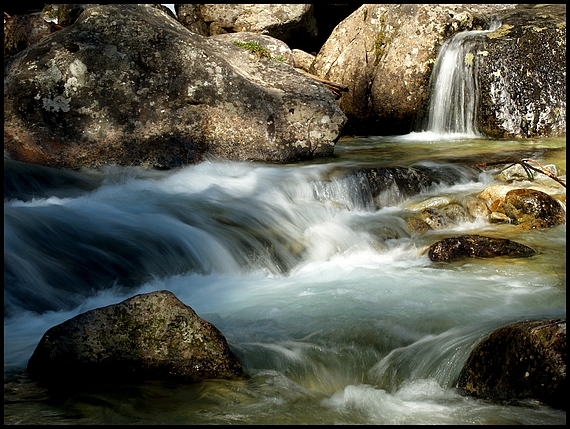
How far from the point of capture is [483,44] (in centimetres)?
1031

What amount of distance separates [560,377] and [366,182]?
4.38 meters

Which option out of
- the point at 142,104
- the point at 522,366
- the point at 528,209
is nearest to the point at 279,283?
the point at 522,366

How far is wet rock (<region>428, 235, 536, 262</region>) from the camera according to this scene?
5238 mm

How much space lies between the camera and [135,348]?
3053 mm

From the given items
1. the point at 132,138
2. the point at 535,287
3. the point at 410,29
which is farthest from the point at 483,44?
the point at 535,287

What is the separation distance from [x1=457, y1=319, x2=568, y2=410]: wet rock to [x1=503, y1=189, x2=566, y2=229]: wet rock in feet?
11.6

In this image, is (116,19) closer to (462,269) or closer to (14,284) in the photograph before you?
(14,284)

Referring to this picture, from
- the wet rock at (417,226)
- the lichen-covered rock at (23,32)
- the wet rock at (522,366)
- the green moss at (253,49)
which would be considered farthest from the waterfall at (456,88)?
the wet rock at (522,366)

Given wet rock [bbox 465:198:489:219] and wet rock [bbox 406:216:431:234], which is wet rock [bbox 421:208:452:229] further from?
wet rock [bbox 465:198:489:219]

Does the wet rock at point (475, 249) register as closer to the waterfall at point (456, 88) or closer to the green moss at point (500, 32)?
the waterfall at point (456, 88)

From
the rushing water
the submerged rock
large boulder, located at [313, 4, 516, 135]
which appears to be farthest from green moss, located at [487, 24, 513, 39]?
the submerged rock

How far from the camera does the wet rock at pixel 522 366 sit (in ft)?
8.71

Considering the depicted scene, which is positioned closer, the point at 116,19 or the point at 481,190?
the point at 481,190

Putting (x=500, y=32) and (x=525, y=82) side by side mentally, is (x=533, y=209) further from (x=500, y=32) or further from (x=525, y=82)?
(x=500, y=32)
